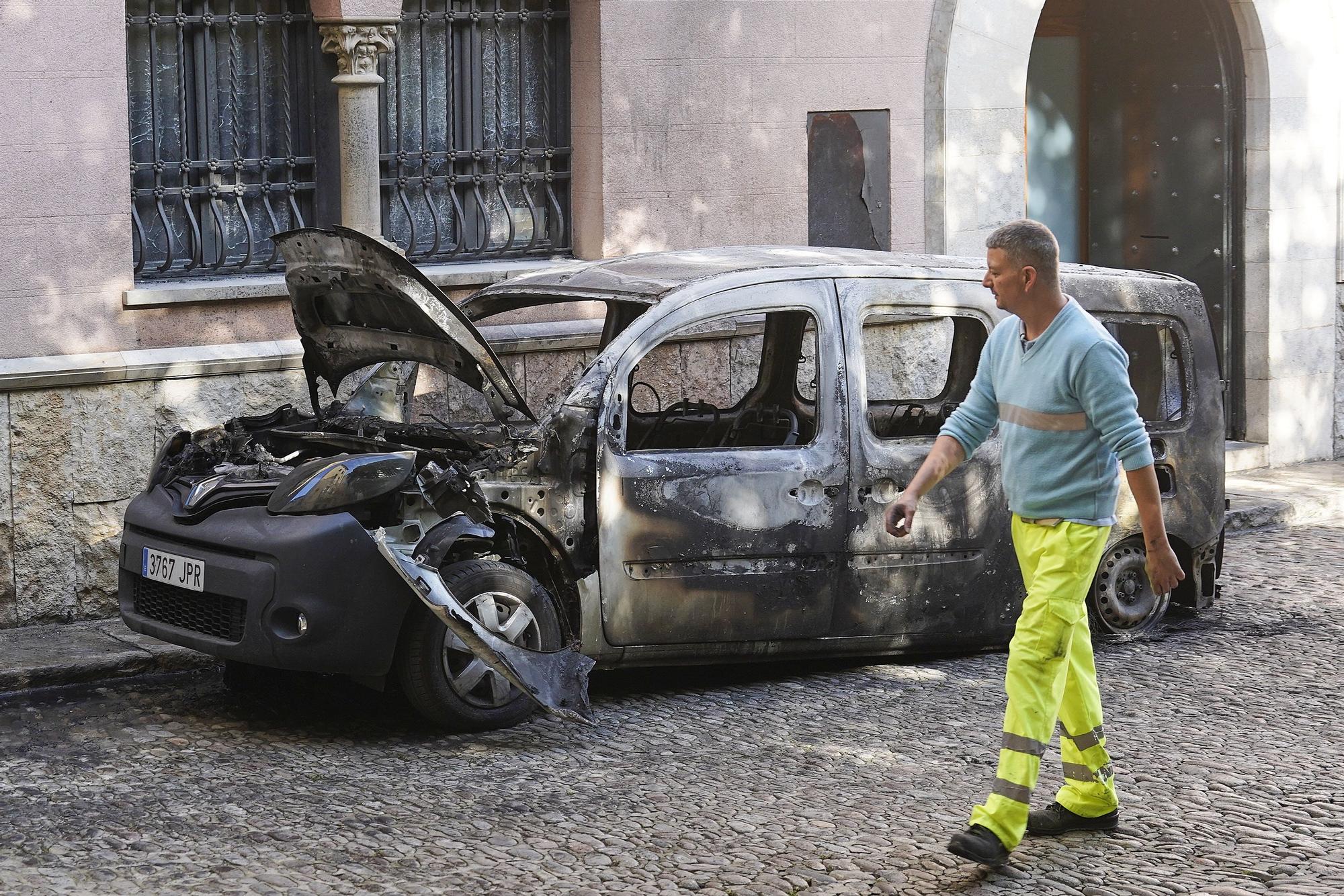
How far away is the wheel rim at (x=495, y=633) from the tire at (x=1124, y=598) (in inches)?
107

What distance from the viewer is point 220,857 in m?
5.32

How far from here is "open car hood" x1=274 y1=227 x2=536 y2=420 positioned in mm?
6844

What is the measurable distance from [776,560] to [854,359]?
86 cm

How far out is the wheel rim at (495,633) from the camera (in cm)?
659

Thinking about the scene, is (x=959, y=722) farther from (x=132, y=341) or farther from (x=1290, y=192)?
(x=1290, y=192)

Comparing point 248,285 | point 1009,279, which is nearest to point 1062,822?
point 1009,279

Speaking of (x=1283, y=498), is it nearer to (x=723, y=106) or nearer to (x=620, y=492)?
(x=723, y=106)

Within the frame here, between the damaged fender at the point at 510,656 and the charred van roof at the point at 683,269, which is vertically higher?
the charred van roof at the point at 683,269

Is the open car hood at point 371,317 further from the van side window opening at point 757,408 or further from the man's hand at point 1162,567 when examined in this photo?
the man's hand at point 1162,567

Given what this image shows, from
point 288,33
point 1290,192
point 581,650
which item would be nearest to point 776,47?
point 288,33

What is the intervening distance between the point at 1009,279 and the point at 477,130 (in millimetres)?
5833

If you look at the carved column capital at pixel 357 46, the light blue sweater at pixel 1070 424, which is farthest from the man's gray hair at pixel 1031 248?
the carved column capital at pixel 357 46

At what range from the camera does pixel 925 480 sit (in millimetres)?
5699

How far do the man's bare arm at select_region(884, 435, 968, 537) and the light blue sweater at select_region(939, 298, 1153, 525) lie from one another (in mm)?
216
